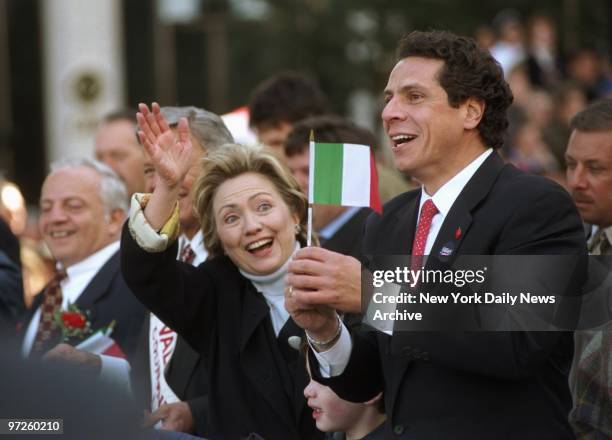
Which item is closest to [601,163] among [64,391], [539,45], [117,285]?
[117,285]

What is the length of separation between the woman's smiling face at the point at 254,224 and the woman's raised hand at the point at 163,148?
407mm

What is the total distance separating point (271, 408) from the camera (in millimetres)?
4914

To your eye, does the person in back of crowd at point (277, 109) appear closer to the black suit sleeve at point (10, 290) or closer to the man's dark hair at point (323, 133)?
the man's dark hair at point (323, 133)

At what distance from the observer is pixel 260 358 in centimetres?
499

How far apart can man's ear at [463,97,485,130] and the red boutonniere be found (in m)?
2.56

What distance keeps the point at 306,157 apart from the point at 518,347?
2867mm

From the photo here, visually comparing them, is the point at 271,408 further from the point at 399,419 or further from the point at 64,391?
the point at 64,391

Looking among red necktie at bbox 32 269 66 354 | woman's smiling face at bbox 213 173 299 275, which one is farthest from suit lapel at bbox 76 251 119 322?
woman's smiling face at bbox 213 173 299 275

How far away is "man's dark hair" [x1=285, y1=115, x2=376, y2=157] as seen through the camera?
252 inches

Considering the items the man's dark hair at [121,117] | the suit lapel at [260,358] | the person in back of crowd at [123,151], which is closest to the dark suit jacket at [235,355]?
the suit lapel at [260,358]

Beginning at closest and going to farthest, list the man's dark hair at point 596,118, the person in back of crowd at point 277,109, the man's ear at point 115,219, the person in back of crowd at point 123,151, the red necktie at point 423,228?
the red necktie at point 423,228
the man's dark hair at point 596,118
the man's ear at point 115,219
the person in back of crowd at point 277,109
the person in back of crowd at point 123,151

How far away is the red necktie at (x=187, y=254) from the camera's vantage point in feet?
19.1

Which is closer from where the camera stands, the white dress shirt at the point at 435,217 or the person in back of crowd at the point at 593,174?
the white dress shirt at the point at 435,217

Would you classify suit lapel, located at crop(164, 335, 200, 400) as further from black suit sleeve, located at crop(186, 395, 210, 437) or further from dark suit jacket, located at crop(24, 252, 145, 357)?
dark suit jacket, located at crop(24, 252, 145, 357)
